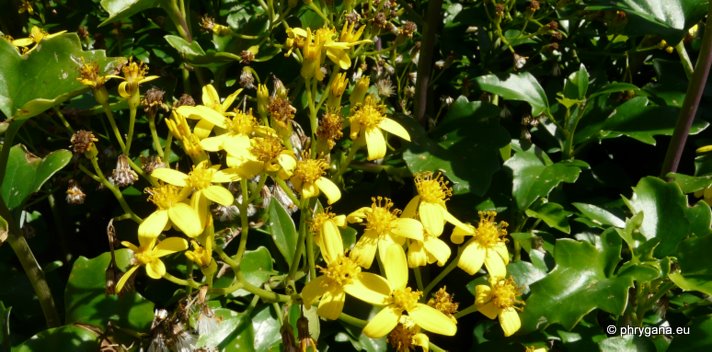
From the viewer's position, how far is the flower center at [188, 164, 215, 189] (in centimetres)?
100

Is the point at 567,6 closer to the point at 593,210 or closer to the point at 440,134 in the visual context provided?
the point at 440,134

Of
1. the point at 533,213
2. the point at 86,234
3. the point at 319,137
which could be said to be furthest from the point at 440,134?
the point at 86,234

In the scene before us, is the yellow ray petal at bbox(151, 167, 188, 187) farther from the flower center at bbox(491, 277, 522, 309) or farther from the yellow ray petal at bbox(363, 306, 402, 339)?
the flower center at bbox(491, 277, 522, 309)

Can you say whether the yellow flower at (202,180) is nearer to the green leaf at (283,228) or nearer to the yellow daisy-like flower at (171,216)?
the yellow daisy-like flower at (171,216)

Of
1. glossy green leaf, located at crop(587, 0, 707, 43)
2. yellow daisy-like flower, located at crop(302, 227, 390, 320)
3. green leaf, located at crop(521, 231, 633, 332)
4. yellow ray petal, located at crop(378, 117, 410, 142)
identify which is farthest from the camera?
glossy green leaf, located at crop(587, 0, 707, 43)

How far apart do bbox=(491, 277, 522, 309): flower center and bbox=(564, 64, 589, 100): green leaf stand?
510 mm

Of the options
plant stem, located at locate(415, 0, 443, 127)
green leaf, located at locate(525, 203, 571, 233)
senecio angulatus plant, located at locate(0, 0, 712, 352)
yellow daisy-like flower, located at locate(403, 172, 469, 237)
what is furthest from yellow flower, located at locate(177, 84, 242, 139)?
green leaf, located at locate(525, 203, 571, 233)

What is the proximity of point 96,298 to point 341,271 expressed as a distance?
438mm

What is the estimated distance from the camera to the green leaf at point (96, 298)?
1.09 metres

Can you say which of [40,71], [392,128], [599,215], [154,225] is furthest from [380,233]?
[40,71]

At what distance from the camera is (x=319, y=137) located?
42.0 inches

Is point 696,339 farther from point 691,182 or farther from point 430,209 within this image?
point 430,209

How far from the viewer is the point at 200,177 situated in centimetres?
100

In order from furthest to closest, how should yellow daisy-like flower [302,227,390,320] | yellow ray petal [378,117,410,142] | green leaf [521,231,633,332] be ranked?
1. yellow ray petal [378,117,410,142]
2. green leaf [521,231,633,332]
3. yellow daisy-like flower [302,227,390,320]
